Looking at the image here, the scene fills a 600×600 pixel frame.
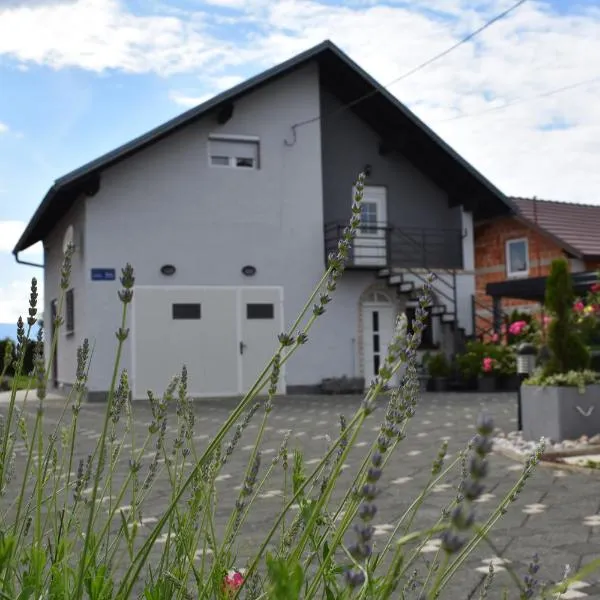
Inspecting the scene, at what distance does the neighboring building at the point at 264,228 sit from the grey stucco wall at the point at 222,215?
3cm

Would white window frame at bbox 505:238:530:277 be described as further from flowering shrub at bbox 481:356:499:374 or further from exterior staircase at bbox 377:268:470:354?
flowering shrub at bbox 481:356:499:374

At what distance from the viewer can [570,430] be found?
7.52 metres

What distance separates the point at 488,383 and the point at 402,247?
136 inches

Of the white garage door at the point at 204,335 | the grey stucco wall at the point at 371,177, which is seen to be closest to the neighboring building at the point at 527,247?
the grey stucco wall at the point at 371,177

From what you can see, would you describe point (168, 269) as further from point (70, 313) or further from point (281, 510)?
point (281, 510)

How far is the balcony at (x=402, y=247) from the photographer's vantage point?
661 inches

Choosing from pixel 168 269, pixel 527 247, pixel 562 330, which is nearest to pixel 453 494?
pixel 562 330

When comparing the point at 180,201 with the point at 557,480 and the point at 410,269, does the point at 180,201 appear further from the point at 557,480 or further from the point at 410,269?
the point at 557,480

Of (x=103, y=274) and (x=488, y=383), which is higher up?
(x=103, y=274)

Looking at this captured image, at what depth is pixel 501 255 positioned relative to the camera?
2080 cm

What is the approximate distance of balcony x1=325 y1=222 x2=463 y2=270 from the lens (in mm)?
16781

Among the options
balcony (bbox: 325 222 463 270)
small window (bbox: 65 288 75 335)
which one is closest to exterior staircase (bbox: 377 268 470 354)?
balcony (bbox: 325 222 463 270)

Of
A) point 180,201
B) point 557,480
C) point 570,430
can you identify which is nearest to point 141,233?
point 180,201

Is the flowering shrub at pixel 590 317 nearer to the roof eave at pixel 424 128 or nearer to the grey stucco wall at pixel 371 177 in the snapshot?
the roof eave at pixel 424 128
